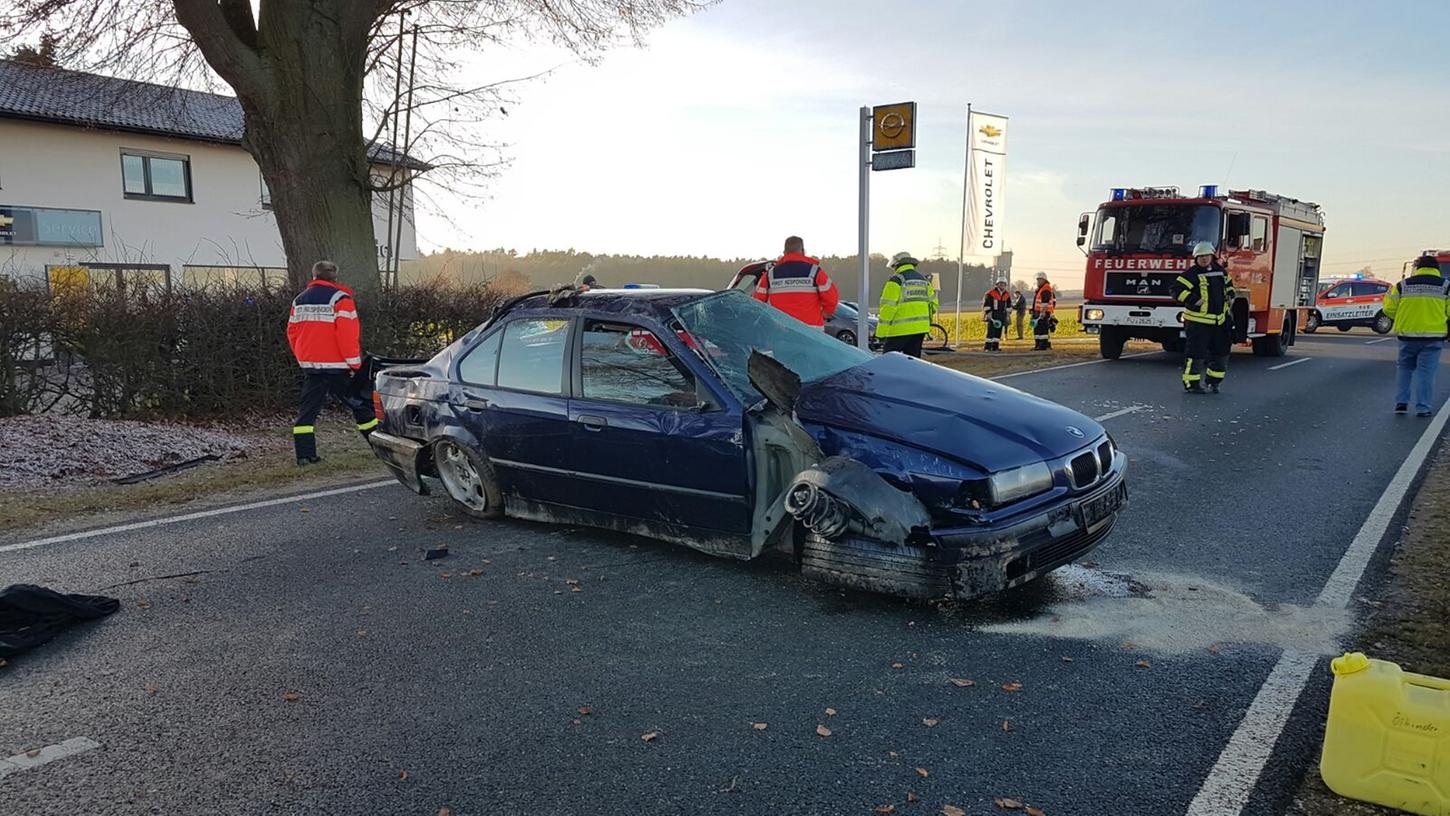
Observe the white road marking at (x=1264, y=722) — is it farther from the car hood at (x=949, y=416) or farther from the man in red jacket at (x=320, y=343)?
the man in red jacket at (x=320, y=343)

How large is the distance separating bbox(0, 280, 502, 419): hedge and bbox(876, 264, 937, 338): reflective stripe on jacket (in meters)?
6.24

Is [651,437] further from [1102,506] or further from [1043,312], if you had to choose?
[1043,312]

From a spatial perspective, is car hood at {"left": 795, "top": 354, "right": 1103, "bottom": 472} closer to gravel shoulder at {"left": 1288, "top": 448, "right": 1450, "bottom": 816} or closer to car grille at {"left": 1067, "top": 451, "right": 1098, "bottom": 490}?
car grille at {"left": 1067, "top": 451, "right": 1098, "bottom": 490}

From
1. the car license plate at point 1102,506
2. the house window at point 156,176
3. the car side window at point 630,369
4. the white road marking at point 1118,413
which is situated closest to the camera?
the car license plate at point 1102,506

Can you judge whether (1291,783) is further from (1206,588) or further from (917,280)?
(917,280)

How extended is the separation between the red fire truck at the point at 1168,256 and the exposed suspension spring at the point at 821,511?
13.2m

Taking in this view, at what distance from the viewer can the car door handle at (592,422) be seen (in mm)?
4852

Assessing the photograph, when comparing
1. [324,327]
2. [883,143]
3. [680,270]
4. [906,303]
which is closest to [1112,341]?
[906,303]

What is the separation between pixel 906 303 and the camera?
11023mm

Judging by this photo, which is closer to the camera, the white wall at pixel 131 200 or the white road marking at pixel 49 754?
the white road marking at pixel 49 754

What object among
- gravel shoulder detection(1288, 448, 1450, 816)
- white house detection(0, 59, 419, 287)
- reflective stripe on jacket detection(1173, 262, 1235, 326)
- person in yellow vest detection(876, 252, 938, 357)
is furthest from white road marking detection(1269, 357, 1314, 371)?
white house detection(0, 59, 419, 287)

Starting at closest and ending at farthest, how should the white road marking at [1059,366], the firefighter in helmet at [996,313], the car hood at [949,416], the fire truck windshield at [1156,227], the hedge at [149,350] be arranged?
the car hood at [949,416] → the hedge at [149,350] → the white road marking at [1059,366] → the fire truck windshield at [1156,227] → the firefighter in helmet at [996,313]

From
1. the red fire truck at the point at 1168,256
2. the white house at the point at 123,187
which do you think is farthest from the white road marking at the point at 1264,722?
the white house at the point at 123,187

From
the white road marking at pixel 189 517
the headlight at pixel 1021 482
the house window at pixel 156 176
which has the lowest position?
the white road marking at pixel 189 517
